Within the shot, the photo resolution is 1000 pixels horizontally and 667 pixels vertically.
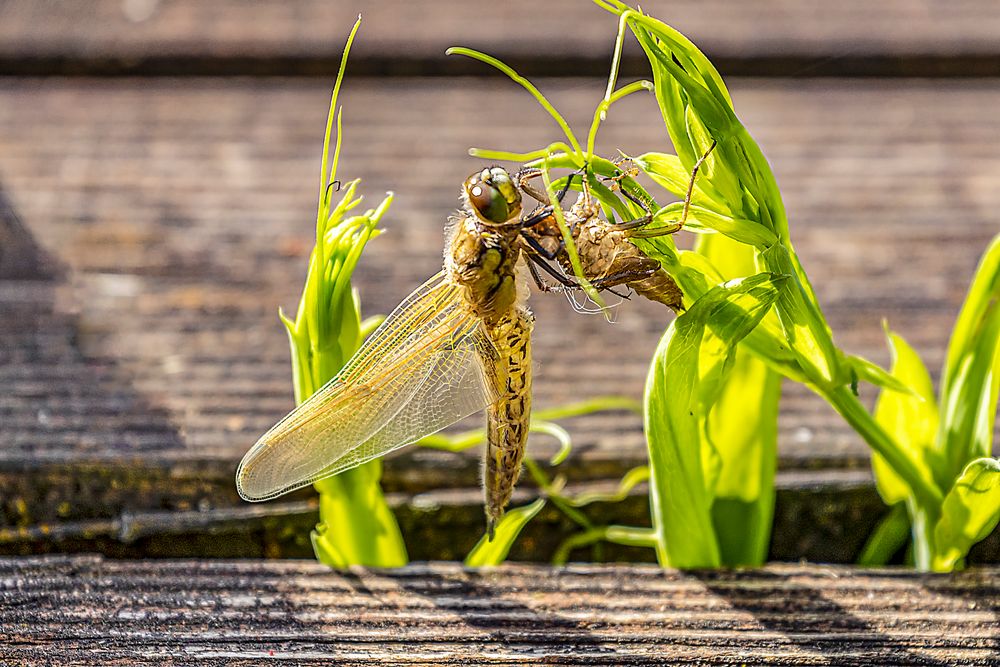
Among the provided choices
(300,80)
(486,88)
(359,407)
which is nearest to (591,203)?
(359,407)

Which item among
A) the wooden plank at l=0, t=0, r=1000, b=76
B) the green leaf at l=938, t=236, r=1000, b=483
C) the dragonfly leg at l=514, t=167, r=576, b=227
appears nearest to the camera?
the green leaf at l=938, t=236, r=1000, b=483

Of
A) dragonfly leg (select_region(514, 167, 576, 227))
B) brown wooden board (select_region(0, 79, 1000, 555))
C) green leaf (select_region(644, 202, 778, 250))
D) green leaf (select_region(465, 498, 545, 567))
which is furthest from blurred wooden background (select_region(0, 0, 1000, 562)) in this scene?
green leaf (select_region(644, 202, 778, 250))

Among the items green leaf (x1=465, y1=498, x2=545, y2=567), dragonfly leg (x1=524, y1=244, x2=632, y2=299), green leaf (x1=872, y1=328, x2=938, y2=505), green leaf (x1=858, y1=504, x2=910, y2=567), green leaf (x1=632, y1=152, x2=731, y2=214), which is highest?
green leaf (x1=632, y1=152, x2=731, y2=214)

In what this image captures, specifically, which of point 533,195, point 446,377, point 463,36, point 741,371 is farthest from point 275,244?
point 741,371

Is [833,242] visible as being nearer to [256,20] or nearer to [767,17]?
[767,17]

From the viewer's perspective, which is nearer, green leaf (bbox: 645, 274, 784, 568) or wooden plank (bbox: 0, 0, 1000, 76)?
green leaf (bbox: 645, 274, 784, 568)

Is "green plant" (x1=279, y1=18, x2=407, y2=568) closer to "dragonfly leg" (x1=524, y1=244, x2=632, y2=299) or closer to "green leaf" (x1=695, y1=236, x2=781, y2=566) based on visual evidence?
"dragonfly leg" (x1=524, y1=244, x2=632, y2=299)

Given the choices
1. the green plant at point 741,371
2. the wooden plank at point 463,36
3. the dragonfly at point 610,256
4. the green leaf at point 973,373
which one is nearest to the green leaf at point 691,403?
the green plant at point 741,371
